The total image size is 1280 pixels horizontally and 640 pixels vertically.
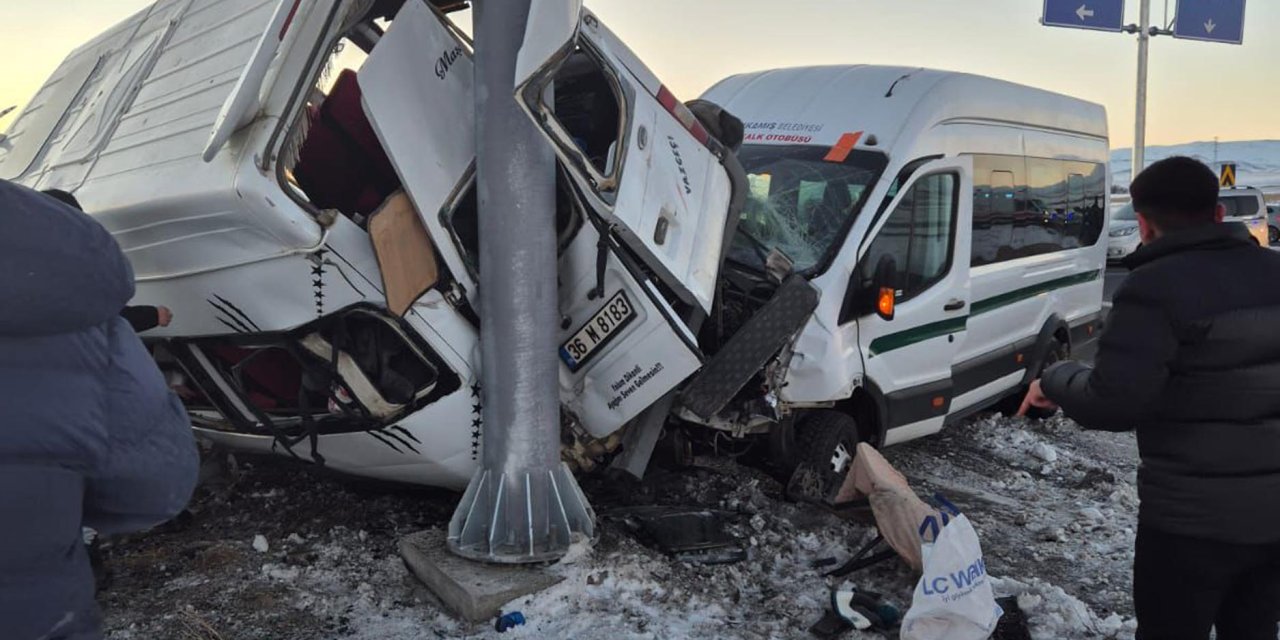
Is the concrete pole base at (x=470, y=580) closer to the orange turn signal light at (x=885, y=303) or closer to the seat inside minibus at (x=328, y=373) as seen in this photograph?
the seat inside minibus at (x=328, y=373)

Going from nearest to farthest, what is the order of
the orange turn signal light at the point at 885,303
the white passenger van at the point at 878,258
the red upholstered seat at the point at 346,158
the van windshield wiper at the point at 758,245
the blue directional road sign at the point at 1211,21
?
the red upholstered seat at the point at 346,158 < the white passenger van at the point at 878,258 < the orange turn signal light at the point at 885,303 < the van windshield wiper at the point at 758,245 < the blue directional road sign at the point at 1211,21

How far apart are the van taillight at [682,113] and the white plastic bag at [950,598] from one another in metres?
1.86

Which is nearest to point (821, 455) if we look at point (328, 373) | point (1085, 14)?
point (328, 373)

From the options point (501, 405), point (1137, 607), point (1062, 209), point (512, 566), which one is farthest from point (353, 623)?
point (1062, 209)

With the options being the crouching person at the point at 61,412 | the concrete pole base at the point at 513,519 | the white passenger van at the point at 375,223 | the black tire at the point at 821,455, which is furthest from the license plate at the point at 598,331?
the crouching person at the point at 61,412

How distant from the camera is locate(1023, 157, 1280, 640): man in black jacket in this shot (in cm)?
250

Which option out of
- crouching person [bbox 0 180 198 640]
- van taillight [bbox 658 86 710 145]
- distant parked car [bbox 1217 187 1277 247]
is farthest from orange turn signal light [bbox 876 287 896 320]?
distant parked car [bbox 1217 187 1277 247]

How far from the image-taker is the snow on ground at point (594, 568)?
3604 mm

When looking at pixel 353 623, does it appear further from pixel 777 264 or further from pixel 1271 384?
pixel 1271 384

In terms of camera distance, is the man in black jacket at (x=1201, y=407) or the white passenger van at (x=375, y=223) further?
the white passenger van at (x=375, y=223)

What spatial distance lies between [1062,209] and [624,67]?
15.3 feet

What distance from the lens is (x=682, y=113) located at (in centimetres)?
415

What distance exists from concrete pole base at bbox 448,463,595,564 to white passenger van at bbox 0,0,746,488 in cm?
18

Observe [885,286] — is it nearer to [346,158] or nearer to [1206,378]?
[1206,378]
